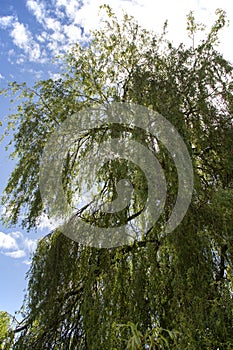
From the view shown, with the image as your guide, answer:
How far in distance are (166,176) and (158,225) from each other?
1.61ft

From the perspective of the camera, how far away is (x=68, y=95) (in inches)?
208

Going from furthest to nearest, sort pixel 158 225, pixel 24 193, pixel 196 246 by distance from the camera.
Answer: pixel 24 193, pixel 158 225, pixel 196 246

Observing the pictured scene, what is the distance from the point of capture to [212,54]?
4812mm

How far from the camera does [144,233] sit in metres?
3.79

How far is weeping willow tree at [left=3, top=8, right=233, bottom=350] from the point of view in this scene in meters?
3.11

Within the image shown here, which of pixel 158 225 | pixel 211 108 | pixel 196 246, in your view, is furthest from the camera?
pixel 211 108

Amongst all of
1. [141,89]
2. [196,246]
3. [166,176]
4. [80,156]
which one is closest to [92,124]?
[80,156]

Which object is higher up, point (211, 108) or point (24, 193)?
point (211, 108)

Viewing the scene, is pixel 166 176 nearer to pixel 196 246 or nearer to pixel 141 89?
pixel 196 246

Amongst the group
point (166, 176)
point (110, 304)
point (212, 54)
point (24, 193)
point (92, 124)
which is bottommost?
point (110, 304)

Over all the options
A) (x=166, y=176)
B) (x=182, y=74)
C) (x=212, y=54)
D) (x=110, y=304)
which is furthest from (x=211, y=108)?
(x=110, y=304)

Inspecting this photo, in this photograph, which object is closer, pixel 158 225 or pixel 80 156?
pixel 158 225

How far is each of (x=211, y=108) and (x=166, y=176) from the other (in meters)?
1.22

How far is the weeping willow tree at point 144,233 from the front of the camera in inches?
122
